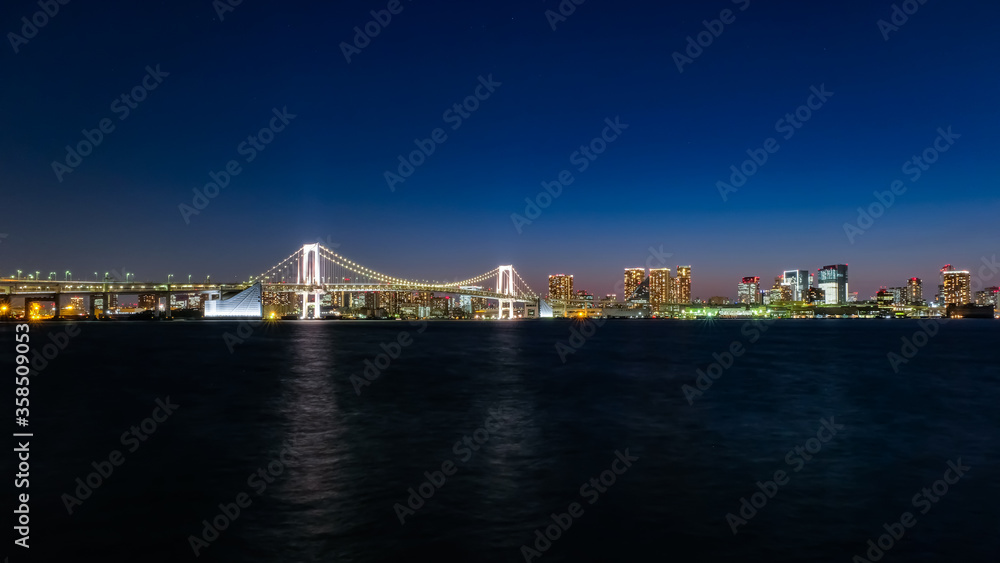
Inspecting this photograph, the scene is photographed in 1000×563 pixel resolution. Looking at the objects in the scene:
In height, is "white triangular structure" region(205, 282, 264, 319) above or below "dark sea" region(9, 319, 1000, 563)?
above

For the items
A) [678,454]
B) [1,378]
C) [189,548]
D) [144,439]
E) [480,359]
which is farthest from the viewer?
[480,359]

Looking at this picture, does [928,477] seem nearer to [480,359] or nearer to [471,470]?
[471,470]

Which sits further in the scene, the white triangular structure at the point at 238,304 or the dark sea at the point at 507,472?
the white triangular structure at the point at 238,304

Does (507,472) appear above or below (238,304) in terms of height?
below

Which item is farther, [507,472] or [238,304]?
[238,304]

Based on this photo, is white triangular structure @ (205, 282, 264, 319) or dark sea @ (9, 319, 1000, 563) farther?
white triangular structure @ (205, 282, 264, 319)

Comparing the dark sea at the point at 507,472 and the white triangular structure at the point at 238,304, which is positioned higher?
the white triangular structure at the point at 238,304

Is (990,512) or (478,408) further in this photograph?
(478,408)

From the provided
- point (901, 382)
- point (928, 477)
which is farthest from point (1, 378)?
point (901, 382)
